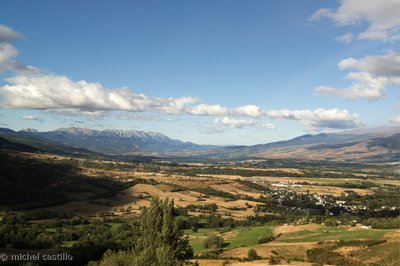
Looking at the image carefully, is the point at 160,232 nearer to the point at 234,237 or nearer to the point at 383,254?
the point at 383,254

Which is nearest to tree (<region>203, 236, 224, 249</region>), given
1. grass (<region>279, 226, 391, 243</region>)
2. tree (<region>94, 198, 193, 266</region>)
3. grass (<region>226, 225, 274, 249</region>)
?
grass (<region>226, 225, 274, 249</region>)

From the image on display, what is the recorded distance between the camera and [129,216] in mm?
151125

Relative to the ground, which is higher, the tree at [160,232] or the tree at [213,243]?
the tree at [160,232]

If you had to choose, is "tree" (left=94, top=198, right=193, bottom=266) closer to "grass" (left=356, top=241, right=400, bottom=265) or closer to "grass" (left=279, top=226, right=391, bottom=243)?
"grass" (left=356, top=241, right=400, bottom=265)

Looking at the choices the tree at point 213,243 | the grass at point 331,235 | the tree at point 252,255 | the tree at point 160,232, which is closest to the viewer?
the tree at point 160,232

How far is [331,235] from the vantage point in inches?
4156

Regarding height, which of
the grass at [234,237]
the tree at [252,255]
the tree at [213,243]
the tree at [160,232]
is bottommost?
the grass at [234,237]

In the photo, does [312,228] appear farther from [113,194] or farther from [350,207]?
[113,194]

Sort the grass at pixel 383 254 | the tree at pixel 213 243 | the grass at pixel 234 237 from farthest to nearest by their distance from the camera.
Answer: the grass at pixel 234 237, the tree at pixel 213 243, the grass at pixel 383 254

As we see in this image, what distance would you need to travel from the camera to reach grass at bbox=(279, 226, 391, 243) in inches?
3866

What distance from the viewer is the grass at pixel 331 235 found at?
322ft

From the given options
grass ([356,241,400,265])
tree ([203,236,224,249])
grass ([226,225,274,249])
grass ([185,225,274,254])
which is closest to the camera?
grass ([356,241,400,265])

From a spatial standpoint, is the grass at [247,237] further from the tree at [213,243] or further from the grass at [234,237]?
the tree at [213,243]

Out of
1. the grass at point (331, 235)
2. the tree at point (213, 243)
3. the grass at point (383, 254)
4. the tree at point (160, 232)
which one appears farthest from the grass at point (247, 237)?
the tree at point (160, 232)
